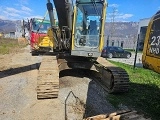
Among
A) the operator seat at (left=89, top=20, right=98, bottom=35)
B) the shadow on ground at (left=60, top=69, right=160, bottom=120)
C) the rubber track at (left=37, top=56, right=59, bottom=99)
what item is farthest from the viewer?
the operator seat at (left=89, top=20, right=98, bottom=35)

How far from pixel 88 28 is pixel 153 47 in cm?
456

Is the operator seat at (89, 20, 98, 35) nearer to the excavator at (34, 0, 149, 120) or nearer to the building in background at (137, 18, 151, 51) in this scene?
the excavator at (34, 0, 149, 120)

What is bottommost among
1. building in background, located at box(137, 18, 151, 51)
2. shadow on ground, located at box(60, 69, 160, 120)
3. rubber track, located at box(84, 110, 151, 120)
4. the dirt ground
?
shadow on ground, located at box(60, 69, 160, 120)

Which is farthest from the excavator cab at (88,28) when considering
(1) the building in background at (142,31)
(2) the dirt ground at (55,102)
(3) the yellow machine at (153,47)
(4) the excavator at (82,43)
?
(1) the building in background at (142,31)

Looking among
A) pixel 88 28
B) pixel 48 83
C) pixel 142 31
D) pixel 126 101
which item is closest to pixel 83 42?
pixel 88 28

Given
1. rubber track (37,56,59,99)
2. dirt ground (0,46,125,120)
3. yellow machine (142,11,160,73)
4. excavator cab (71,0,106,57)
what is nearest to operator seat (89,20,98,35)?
excavator cab (71,0,106,57)

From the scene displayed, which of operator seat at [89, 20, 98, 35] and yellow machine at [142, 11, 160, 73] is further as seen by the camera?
operator seat at [89, 20, 98, 35]

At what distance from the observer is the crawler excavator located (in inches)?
345

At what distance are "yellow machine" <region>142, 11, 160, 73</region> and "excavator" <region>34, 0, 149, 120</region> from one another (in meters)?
2.68

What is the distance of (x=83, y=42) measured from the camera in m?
9.81

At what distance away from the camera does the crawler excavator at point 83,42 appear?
876 cm

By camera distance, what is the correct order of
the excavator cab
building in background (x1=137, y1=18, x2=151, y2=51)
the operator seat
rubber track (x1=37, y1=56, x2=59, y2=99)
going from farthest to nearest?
building in background (x1=137, y1=18, x2=151, y2=51) < the operator seat < the excavator cab < rubber track (x1=37, y1=56, x2=59, y2=99)

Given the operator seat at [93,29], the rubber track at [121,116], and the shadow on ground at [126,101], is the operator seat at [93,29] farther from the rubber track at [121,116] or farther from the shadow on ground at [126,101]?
the rubber track at [121,116]

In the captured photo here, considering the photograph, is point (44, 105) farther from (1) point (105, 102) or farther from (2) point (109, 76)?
(2) point (109, 76)
